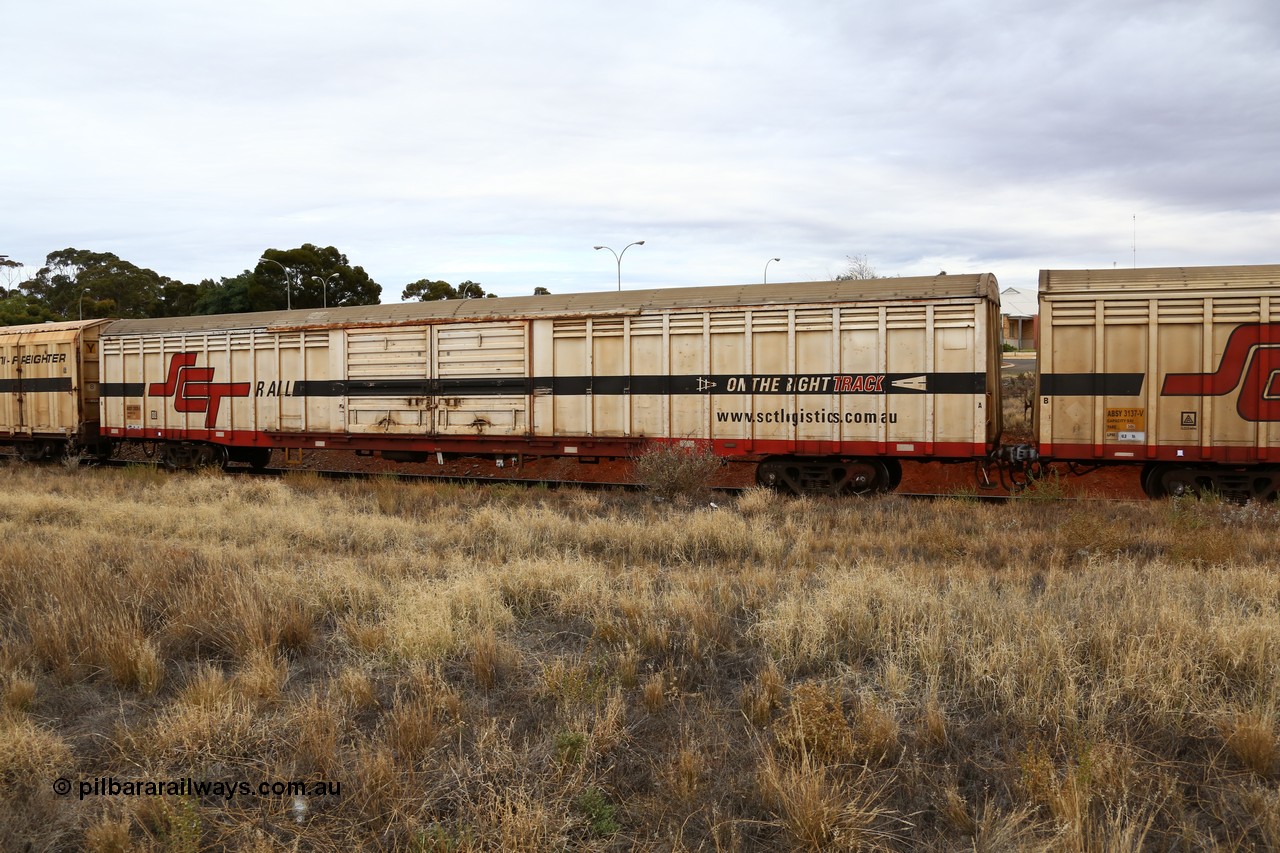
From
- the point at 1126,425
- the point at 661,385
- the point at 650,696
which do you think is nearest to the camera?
the point at 650,696

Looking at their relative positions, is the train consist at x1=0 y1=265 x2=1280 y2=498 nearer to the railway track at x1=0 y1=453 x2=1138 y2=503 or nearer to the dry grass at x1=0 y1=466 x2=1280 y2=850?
the railway track at x1=0 y1=453 x2=1138 y2=503

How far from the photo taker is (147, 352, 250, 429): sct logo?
17875 mm

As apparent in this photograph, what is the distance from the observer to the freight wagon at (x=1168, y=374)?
1150 cm

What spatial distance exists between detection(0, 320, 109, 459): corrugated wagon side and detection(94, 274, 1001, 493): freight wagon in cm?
261

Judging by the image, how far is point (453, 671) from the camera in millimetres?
5457

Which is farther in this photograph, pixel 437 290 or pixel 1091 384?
pixel 437 290

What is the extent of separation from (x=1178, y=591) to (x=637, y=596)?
4.06 meters

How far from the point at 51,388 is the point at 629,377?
14365mm

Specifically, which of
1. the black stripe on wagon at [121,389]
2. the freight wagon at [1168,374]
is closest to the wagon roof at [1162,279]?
the freight wagon at [1168,374]

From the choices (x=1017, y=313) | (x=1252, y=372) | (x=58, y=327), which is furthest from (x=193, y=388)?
(x=1017, y=313)

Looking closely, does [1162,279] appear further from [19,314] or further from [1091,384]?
[19,314]

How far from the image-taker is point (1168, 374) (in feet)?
38.6

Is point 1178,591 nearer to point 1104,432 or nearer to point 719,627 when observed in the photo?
point 719,627

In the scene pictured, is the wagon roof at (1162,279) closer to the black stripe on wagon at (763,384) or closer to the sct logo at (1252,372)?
the sct logo at (1252,372)
